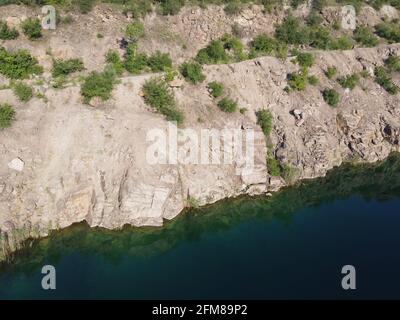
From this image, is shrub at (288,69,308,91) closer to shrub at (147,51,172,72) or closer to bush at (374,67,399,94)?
bush at (374,67,399,94)

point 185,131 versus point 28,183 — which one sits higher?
point 185,131

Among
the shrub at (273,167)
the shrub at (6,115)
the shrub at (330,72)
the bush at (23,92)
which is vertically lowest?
the shrub at (273,167)

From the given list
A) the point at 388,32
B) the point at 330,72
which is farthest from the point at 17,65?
the point at 388,32

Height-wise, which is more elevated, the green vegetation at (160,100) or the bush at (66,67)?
the bush at (66,67)

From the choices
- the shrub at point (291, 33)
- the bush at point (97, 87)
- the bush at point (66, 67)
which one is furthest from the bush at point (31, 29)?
the shrub at point (291, 33)

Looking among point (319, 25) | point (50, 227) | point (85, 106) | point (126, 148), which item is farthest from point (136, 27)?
point (319, 25)

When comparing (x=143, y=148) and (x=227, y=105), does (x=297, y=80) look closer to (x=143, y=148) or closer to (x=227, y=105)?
(x=227, y=105)

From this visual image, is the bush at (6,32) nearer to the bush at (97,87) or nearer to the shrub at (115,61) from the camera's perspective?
the shrub at (115,61)

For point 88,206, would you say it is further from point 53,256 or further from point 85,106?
point 85,106
